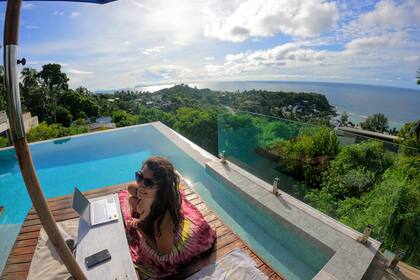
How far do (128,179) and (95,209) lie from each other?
3613 mm

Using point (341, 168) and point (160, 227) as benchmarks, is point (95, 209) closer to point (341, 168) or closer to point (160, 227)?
point (160, 227)

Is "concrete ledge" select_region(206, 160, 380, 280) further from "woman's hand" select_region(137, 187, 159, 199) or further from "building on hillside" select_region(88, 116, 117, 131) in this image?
"building on hillside" select_region(88, 116, 117, 131)

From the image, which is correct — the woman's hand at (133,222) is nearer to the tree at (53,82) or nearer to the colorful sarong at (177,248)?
the colorful sarong at (177,248)

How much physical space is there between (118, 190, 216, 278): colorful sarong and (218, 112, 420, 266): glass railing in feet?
6.86

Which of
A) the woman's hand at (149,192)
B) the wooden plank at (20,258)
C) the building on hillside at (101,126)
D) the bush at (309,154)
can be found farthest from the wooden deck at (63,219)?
the building on hillside at (101,126)

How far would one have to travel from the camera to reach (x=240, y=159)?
496cm

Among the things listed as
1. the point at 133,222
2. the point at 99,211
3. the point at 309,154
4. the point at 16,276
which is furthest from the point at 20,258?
the point at 309,154

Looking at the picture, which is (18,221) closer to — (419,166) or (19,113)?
(19,113)

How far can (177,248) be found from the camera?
2250 millimetres

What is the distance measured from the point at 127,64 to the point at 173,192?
126 ft

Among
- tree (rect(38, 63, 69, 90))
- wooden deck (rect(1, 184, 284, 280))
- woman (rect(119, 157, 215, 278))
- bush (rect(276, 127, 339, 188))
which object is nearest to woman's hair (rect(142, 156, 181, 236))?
woman (rect(119, 157, 215, 278))

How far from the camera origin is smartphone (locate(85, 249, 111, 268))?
1.79 m

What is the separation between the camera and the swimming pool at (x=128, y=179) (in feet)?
10.5

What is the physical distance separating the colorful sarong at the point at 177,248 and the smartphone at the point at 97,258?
0.44 meters
